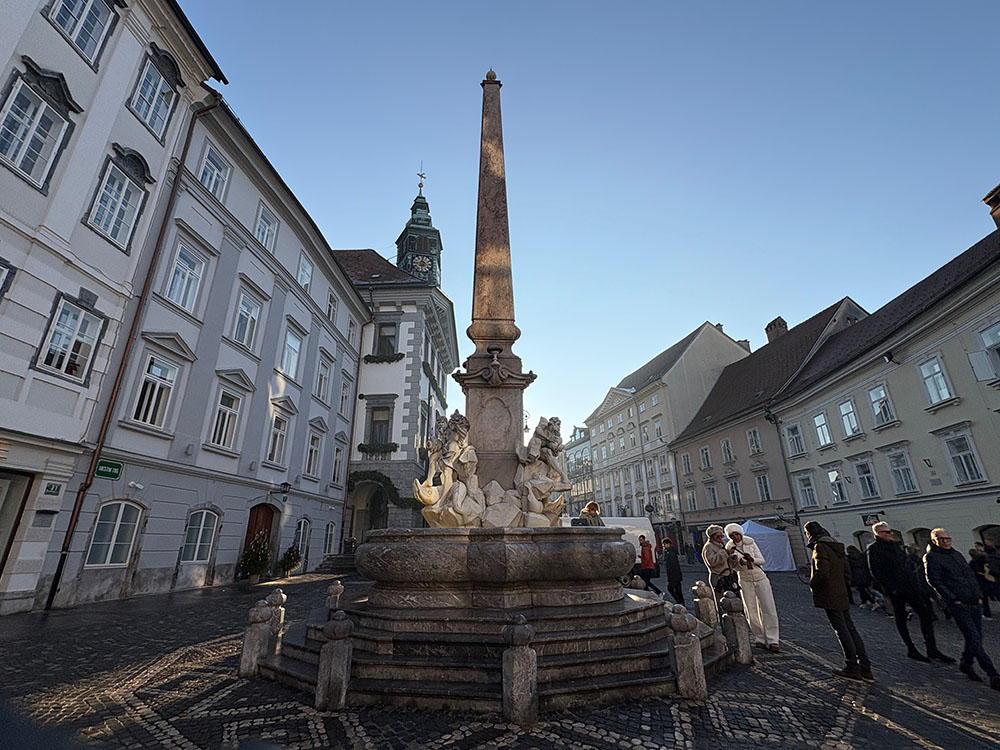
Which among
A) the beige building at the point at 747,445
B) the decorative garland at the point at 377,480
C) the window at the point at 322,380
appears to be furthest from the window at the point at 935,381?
the window at the point at 322,380

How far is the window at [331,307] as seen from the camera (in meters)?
22.0

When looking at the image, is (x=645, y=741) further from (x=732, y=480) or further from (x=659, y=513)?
(x=659, y=513)

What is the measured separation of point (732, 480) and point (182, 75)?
3124 cm

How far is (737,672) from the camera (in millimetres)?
4949

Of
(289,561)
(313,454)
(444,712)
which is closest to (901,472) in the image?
(444,712)

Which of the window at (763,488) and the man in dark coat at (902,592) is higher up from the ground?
the window at (763,488)

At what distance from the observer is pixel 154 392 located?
12.0m

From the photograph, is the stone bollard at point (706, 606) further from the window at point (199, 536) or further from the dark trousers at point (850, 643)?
the window at point (199, 536)

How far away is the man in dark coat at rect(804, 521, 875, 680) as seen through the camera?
4812 millimetres

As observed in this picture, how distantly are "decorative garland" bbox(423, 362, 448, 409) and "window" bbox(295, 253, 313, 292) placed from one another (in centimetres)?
791

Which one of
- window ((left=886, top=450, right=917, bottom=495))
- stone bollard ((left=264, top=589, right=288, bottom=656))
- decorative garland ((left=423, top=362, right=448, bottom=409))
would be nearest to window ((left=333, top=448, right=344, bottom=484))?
decorative garland ((left=423, top=362, right=448, bottom=409))

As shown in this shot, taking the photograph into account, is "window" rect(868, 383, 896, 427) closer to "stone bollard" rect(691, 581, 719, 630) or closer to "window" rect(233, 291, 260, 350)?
"stone bollard" rect(691, 581, 719, 630)

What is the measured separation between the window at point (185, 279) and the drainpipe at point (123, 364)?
835mm

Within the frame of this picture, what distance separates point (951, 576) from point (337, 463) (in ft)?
70.3
